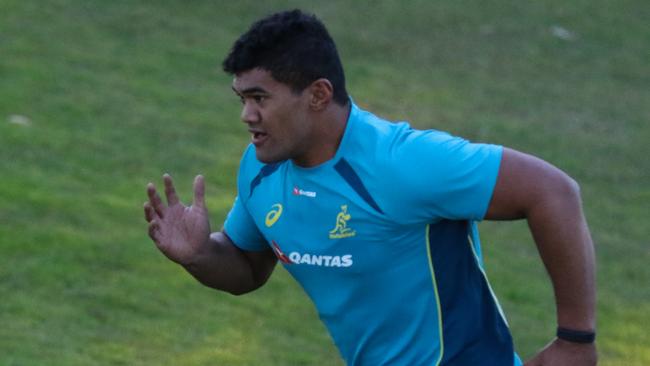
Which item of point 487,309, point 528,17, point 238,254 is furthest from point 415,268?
point 528,17

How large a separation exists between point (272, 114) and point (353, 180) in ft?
1.08

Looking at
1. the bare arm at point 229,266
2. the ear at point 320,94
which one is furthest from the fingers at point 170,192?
the ear at point 320,94

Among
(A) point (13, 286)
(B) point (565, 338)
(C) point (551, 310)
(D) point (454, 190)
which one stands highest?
(D) point (454, 190)

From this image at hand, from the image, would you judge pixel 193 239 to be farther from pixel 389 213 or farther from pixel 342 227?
pixel 389 213

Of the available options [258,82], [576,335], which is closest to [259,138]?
[258,82]

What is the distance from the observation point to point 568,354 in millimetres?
A: 4180

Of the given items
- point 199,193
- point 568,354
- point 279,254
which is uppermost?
point 199,193

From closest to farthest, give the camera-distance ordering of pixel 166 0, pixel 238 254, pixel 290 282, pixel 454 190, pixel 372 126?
pixel 454 190, pixel 372 126, pixel 238 254, pixel 290 282, pixel 166 0

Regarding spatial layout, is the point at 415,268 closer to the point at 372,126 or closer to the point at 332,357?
the point at 372,126

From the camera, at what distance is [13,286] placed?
845 centimetres

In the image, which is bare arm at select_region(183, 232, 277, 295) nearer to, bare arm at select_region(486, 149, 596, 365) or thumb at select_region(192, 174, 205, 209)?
thumb at select_region(192, 174, 205, 209)

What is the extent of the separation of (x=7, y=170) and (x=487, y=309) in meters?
6.70

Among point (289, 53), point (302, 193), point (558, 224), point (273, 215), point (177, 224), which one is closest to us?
point (558, 224)

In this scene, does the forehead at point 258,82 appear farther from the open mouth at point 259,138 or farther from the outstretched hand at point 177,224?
the outstretched hand at point 177,224
